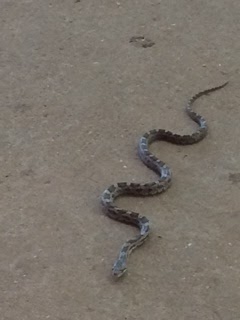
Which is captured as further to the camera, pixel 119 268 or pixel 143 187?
pixel 143 187

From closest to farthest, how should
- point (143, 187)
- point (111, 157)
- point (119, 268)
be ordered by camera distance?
point (119, 268), point (143, 187), point (111, 157)

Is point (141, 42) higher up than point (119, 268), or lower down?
lower down

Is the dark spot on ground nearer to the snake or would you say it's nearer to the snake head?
the snake

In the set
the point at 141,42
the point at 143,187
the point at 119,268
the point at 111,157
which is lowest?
the point at 141,42

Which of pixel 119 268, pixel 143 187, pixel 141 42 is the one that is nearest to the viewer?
pixel 119 268

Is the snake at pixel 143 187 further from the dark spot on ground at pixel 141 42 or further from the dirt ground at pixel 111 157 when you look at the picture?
the dark spot on ground at pixel 141 42

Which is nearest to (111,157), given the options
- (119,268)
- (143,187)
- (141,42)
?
(143,187)

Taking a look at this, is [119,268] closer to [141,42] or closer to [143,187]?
Answer: [143,187]
